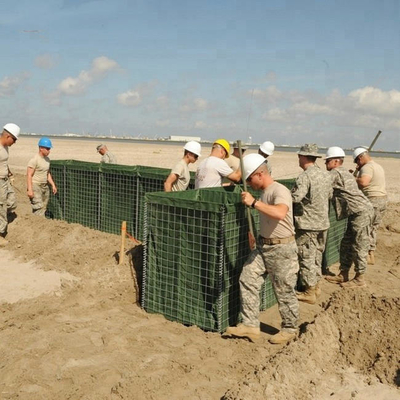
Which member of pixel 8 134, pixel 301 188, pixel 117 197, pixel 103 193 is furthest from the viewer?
pixel 103 193

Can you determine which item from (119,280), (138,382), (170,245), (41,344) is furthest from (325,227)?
(41,344)

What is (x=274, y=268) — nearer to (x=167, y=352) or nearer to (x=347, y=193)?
(x=167, y=352)

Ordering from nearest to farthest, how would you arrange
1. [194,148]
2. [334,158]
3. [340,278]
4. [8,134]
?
[194,148] < [334,158] < [340,278] < [8,134]

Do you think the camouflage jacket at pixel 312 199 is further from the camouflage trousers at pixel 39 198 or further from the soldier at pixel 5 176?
the camouflage trousers at pixel 39 198

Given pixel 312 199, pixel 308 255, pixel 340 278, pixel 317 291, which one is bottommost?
pixel 340 278

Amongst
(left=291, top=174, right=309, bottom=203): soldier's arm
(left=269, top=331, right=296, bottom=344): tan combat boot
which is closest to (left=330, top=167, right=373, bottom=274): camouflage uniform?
(left=291, top=174, right=309, bottom=203): soldier's arm

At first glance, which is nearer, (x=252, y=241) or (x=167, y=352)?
(x=167, y=352)

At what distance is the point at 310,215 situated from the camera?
235 inches

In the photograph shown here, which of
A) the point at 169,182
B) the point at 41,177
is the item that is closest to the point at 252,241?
the point at 169,182

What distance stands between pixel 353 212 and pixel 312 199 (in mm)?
1364

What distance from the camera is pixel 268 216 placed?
14.1 ft

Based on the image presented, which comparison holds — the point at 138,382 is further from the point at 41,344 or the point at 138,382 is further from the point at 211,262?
the point at 211,262

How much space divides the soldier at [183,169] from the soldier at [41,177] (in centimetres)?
326

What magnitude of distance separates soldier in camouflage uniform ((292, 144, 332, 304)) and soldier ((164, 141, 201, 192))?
153 cm
